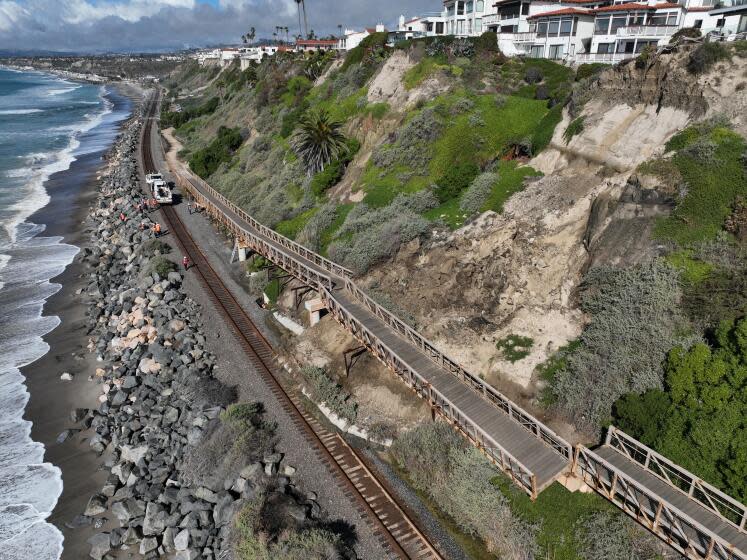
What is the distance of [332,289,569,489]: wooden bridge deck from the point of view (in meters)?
14.0

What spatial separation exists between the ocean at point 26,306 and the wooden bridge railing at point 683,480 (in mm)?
20555

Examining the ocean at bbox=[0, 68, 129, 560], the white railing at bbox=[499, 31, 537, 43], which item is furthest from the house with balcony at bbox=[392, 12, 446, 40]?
the ocean at bbox=[0, 68, 129, 560]

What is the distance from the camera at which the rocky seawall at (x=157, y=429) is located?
16375 millimetres

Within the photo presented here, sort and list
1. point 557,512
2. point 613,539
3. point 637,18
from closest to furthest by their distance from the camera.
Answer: point 613,539
point 557,512
point 637,18

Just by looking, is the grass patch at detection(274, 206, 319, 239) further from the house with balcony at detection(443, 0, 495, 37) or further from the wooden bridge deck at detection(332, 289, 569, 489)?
the house with balcony at detection(443, 0, 495, 37)

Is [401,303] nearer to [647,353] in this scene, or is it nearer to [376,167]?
Result: [647,353]

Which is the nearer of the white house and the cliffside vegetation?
the cliffside vegetation

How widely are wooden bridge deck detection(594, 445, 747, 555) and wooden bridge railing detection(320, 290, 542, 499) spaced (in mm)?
2507

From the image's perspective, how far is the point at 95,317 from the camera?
31500mm

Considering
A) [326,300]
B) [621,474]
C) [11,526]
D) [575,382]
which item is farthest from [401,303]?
[11,526]

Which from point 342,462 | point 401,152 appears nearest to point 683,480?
point 342,462

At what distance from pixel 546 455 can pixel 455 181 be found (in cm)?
1848

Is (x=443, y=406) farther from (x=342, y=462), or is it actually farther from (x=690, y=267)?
(x=690, y=267)

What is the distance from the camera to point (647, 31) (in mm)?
37188
